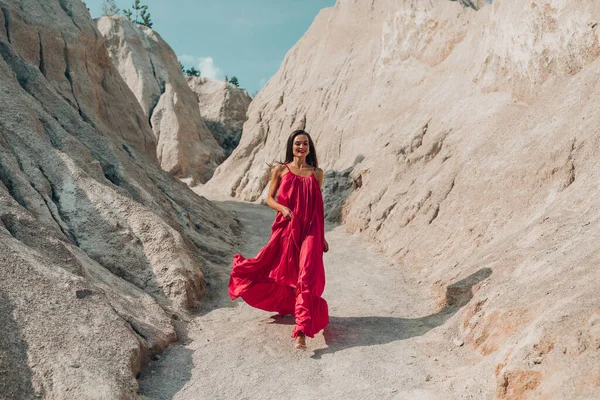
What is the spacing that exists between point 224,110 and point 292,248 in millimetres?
24876

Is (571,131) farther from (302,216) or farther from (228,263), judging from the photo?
(228,263)

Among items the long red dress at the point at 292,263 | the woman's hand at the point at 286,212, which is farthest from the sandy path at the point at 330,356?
the woman's hand at the point at 286,212

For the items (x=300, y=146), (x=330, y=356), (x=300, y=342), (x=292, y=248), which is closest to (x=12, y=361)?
(x=300, y=342)

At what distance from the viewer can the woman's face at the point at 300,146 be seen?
541 cm

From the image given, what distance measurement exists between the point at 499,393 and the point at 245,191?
52.8 feet

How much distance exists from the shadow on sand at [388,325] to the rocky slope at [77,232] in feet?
4.92

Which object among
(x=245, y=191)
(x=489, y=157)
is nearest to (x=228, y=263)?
(x=489, y=157)

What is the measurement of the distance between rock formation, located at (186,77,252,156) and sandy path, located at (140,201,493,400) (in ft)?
73.0

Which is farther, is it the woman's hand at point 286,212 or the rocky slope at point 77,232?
the woman's hand at point 286,212

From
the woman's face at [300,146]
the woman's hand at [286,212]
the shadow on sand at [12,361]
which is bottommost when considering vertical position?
the shadow on sand at [12,361]

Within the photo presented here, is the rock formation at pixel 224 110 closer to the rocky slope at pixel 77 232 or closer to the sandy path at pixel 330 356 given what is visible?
the rocky slope at pixel 77 232

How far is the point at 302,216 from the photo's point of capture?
17.3ft

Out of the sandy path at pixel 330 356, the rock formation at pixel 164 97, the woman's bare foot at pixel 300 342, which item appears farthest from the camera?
the rock formation at pixel 164 97

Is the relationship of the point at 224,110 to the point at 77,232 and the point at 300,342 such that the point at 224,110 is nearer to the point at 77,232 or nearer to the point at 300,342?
the point at 77,232
